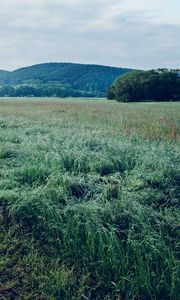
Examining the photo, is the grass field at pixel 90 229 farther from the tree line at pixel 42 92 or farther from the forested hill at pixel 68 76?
the forested hill at pixel 68 76

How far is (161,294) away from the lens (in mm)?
4027

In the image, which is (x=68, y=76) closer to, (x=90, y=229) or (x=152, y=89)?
(x=152, y=89)

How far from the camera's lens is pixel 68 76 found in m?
90.9

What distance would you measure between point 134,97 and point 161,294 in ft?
170

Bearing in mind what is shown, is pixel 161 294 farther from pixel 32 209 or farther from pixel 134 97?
pixel 134 97

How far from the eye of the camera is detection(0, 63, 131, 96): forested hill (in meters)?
82.9

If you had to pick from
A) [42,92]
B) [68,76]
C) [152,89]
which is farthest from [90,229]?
[68,76]

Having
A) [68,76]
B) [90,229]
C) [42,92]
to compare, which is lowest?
[42,92]

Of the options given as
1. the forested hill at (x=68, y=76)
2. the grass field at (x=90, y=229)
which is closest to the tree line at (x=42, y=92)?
the forested hill at (x=68, y=76)

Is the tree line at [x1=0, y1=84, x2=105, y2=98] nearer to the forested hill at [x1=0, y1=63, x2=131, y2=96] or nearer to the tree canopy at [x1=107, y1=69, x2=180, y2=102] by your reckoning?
the forested hill at [x1=0, y1=63, x2=131, y2=96]

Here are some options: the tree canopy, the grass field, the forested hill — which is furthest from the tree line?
the grass field

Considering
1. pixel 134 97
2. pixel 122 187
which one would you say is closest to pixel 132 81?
pixel 134 97

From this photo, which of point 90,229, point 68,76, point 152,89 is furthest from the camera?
point 68,76

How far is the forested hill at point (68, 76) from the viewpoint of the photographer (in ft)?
272
